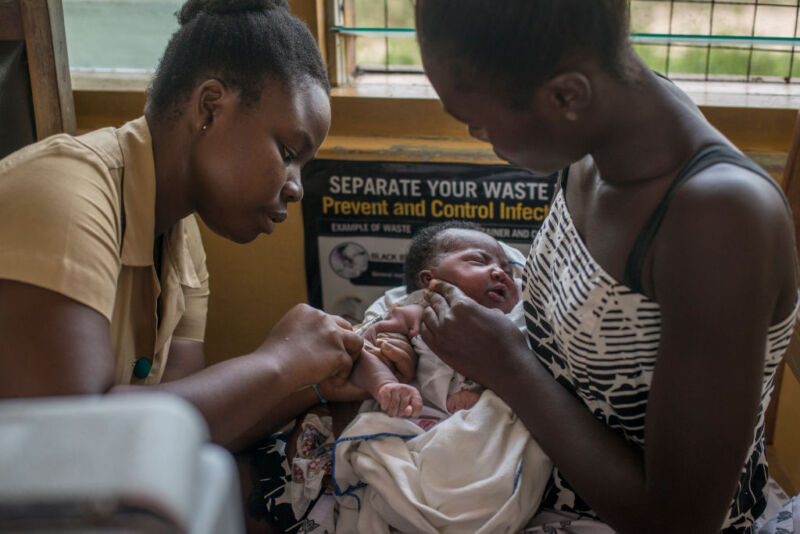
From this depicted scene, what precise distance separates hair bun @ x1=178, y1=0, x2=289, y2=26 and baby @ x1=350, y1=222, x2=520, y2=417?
82 centimetres

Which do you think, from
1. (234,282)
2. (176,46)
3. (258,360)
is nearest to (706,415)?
(258,360)

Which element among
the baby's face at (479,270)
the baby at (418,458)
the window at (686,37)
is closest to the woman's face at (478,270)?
the baby's face at (479,270)

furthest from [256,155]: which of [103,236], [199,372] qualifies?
[199,372]

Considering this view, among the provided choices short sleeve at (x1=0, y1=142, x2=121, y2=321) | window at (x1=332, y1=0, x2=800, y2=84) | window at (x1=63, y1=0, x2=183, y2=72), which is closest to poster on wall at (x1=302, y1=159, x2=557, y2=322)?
window at (x1=332, y1=0, x2=800, y2=84)

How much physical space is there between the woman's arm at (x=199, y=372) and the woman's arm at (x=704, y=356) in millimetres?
628

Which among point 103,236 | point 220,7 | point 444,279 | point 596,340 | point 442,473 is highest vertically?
point 220,7

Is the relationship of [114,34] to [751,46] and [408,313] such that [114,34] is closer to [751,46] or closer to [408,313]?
[408,313]

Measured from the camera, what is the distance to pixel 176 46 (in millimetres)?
1721

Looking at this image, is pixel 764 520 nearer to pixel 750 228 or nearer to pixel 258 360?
pixel 750 228

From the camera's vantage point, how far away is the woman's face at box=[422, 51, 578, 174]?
1266 millimetres

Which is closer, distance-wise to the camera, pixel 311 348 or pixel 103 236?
pixel 103 236

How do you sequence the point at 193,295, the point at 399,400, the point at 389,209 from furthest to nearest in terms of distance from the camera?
the point at 389,209, the point at 193,295, the point at 399,400

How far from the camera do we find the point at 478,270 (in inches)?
84.2

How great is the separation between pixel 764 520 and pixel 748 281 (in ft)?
2.82
